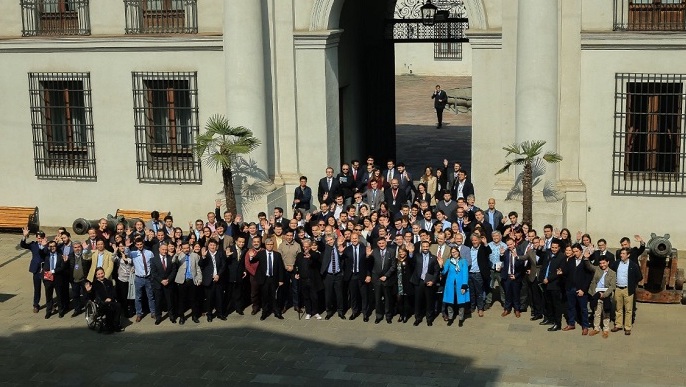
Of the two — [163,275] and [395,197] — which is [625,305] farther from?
[163,275]

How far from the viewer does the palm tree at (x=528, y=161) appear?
23.0 metres

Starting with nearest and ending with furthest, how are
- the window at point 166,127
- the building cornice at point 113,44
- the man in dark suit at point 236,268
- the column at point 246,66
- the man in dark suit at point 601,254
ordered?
the man in dark suit at point 601,254, the man in dark suit at point 236,268, the column at point 246,66, the building cornice at point 113,44, the window at point 166,127

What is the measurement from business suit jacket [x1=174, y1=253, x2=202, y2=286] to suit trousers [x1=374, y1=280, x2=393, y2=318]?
291 cm

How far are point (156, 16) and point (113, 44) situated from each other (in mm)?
1102

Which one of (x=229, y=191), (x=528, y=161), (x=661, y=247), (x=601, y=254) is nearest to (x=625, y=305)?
(x=601, y=254)

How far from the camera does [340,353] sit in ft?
62.7

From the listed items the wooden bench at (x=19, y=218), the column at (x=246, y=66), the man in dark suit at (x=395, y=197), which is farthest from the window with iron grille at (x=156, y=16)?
the man in dark suit at (x=395, y=197)

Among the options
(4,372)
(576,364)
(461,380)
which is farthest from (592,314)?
(4,372)

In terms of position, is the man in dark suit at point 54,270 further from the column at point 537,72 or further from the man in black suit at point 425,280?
the column at point 537,72

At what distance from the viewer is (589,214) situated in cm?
2475

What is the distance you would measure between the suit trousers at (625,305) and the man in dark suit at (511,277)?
5.49 ft

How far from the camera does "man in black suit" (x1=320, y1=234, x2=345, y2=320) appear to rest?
20562 mm

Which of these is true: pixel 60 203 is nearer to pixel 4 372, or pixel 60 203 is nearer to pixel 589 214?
pixel 4 372

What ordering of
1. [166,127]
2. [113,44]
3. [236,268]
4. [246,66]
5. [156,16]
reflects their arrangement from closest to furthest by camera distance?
[236,268] < [246,66] < [113,44] < [156,16] < [166,127]
